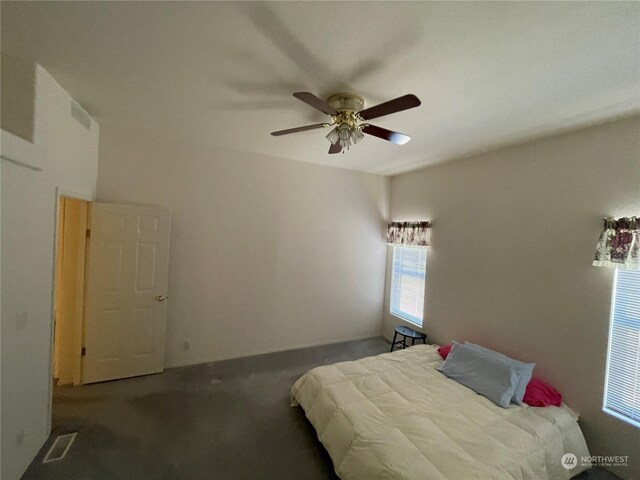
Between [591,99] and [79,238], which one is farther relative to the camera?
[79,238]

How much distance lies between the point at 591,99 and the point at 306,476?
3405 mm

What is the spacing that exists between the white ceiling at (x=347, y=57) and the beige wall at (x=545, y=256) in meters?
0.32

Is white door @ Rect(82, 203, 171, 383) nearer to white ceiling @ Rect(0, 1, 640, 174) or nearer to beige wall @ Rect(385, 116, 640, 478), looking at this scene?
white ceiling @ Rect(0, 1, 640, 174)

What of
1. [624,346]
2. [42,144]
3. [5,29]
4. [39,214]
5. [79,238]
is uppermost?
[5,29]

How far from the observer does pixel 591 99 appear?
1.81m

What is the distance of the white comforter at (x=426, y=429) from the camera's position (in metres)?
1.49

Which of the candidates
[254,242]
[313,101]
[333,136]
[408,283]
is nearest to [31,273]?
[254,242]

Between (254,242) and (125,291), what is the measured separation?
155 centimetres

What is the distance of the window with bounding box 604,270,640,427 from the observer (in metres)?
1.87

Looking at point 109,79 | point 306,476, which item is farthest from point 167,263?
point 306,476

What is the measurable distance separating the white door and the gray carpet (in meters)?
0.24

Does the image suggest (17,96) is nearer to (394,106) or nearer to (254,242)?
(254,242)

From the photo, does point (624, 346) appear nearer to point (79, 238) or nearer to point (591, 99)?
point (591, 99)

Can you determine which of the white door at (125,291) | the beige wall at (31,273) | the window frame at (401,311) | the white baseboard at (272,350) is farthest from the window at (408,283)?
the beige wall at (31,273)
